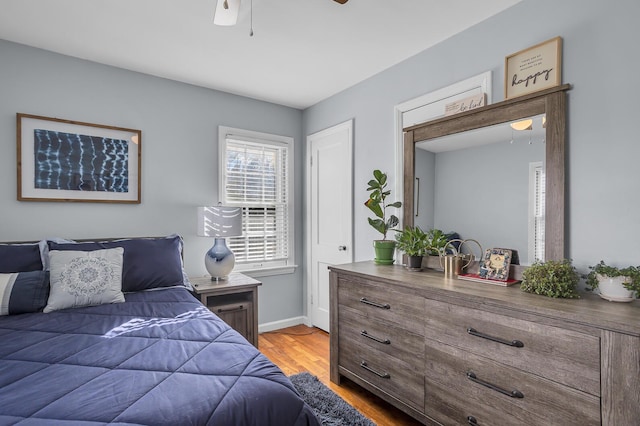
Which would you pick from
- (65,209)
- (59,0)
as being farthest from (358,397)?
(59,0)

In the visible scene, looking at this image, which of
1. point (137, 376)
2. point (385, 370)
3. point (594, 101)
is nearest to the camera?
point (137, 376)

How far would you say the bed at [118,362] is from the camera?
101 cm

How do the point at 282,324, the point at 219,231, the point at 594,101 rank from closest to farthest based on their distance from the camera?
the point at 594,101 → the point at 219,231 → the point at 282,324

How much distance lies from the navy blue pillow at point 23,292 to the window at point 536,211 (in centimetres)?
297

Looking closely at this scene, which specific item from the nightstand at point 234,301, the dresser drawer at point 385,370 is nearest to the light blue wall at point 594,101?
the dresser drawer at point 385,370

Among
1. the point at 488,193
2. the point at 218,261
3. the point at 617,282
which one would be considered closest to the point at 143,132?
the point at 218,261

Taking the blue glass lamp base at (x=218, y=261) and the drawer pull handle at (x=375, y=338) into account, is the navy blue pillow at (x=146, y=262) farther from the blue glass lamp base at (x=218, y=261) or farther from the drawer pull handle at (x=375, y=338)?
the drawer pull handle at (x=375, y=338)

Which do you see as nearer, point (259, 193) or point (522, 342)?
A: point (522, 342)

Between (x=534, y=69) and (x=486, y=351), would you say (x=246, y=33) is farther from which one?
(x=486, y=351)

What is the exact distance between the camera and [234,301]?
3.03 meters

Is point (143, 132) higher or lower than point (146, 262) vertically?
higher

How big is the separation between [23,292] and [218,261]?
1354mm

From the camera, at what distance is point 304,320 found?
3.96 meters

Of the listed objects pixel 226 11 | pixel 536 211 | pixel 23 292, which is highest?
pixel 226 11
